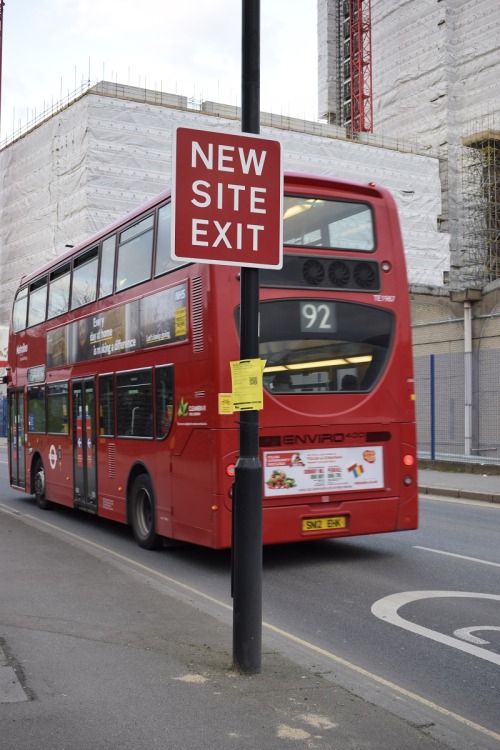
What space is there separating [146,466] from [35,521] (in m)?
3.44

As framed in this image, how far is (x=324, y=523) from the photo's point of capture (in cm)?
882

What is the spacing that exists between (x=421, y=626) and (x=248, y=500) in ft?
7.53

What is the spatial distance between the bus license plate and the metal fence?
11.7 metres

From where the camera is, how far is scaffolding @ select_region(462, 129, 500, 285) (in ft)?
150

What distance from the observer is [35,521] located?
12727 mm

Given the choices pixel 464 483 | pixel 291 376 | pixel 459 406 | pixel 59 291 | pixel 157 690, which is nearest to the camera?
pixel 157 690

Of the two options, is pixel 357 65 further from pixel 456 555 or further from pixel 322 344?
pixel 456 555

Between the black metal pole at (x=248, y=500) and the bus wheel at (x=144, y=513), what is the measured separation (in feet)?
16.2

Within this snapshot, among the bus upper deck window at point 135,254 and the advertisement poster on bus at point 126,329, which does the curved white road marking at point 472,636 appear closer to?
the advertisement poster on bus at point 126,329

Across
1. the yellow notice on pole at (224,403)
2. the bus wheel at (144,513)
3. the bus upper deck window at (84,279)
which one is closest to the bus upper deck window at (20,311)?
the bus upper deck window at (84,279)

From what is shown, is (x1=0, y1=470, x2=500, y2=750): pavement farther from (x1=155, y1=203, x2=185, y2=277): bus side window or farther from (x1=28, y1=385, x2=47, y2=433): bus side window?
(x1=28, y1=385, x2=47, y2=433): bus side window

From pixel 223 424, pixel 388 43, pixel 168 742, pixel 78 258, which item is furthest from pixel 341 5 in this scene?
pixel 168 742

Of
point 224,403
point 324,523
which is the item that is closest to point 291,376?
point 224,403

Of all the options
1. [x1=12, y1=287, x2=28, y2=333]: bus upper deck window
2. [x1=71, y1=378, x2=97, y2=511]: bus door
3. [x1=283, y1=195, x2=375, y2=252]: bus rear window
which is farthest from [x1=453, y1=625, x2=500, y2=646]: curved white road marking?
[x1=12, y1=287, x2=28, y2=333]: bus upper deck window
